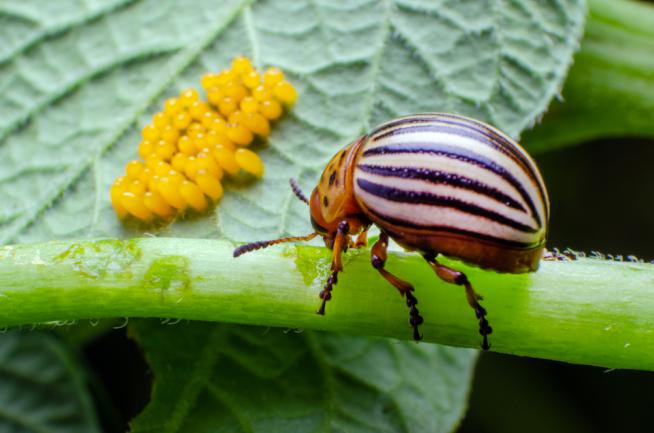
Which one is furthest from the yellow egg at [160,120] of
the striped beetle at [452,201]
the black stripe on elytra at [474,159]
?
the black stripe on elytra at [474,159]

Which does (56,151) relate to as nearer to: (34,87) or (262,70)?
(34,87)

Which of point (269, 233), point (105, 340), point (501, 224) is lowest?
point (105, 340)

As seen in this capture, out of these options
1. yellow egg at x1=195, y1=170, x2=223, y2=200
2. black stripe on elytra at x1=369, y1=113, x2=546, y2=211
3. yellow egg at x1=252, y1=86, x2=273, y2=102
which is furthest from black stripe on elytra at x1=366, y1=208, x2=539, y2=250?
yellow egg at x1=252, y1=86, x2=273, y2=102

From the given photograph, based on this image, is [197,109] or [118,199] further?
[197,109]

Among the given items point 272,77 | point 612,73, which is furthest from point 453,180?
point 612,73

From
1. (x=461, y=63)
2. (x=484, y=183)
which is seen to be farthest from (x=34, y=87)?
(x=484, y=183)

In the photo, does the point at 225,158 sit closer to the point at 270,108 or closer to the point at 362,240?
the point at 270,108

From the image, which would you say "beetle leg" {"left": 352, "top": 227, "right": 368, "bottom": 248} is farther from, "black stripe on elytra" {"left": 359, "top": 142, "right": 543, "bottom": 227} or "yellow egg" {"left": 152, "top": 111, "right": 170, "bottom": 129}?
"yellow egg" {"left": 152, "top": 111, "right": 170, "bottom": 129}
